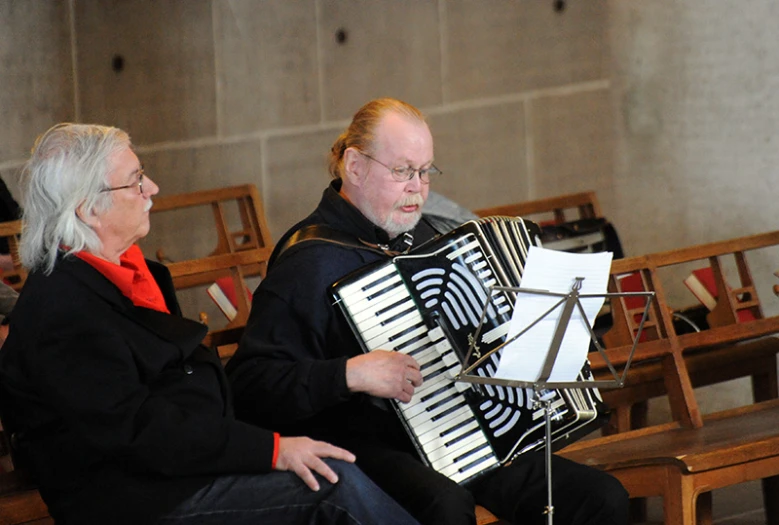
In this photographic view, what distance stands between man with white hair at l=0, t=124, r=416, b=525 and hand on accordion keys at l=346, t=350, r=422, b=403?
269mm

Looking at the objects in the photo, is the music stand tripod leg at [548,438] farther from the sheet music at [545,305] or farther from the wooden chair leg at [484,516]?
the wooden chair leg at [484,516]

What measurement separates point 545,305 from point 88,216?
1141 mm

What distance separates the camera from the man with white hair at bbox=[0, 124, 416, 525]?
9.57 feet

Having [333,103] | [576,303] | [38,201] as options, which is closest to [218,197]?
[333,103]

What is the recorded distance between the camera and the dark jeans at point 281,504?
9.62ft

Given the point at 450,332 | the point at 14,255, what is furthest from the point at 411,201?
the point at 14,255

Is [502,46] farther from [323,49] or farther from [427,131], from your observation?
[427,131]

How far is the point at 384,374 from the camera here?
10.6 ft

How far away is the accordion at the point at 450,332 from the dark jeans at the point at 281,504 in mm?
399

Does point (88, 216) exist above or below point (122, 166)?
below

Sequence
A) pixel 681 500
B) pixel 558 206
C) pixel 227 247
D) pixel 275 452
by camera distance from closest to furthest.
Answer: pixel 275 452
pixel 681 500
pixel 227 247
pixel 558 206

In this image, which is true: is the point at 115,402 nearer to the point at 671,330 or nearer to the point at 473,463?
the point at 473,463

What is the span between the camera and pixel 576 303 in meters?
3.05

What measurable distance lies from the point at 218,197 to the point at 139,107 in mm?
1627
